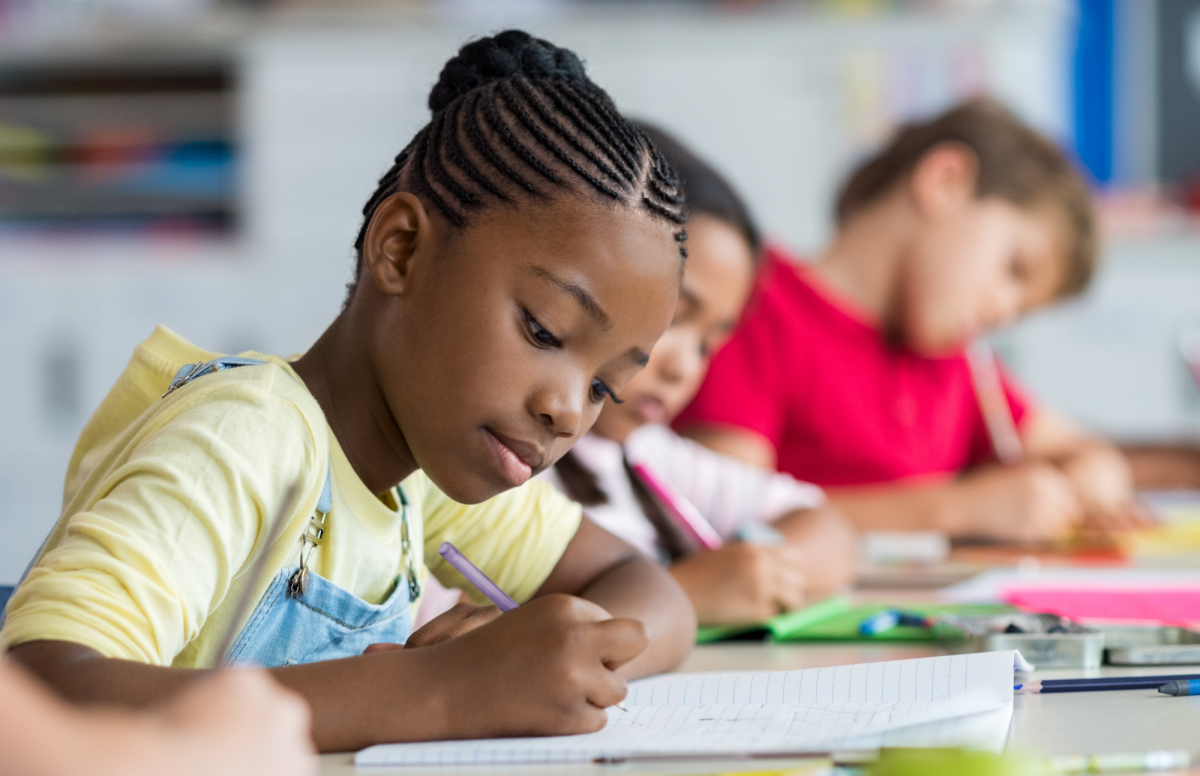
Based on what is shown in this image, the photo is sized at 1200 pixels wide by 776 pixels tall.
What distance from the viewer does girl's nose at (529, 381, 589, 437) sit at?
61 cm

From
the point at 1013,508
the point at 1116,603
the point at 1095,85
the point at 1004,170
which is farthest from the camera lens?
the point at 1095,85

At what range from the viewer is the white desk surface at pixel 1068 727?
→ 483 mm

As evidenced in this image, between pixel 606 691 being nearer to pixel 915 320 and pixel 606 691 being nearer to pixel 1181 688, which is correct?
pixel 1181 688

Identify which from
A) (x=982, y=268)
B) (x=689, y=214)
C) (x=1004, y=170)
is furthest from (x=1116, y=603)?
(x=1004, y=170)

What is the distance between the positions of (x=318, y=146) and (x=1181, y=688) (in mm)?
2806

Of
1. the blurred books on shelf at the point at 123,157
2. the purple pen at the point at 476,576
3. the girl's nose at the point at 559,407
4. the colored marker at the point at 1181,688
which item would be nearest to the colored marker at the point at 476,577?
the purple pen at the point at 476,576

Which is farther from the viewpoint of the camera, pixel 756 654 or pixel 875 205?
pixel 875 205

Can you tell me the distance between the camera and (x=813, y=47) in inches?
119

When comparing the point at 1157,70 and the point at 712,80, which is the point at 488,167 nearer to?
the point at 712,80

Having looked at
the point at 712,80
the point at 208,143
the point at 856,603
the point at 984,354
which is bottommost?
the point at 856,603

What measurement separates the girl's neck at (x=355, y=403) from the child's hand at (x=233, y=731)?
29 cm

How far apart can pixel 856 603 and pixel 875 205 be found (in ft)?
3.37

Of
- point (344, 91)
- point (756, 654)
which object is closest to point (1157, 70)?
point (344, 91)

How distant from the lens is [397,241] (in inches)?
25.8
